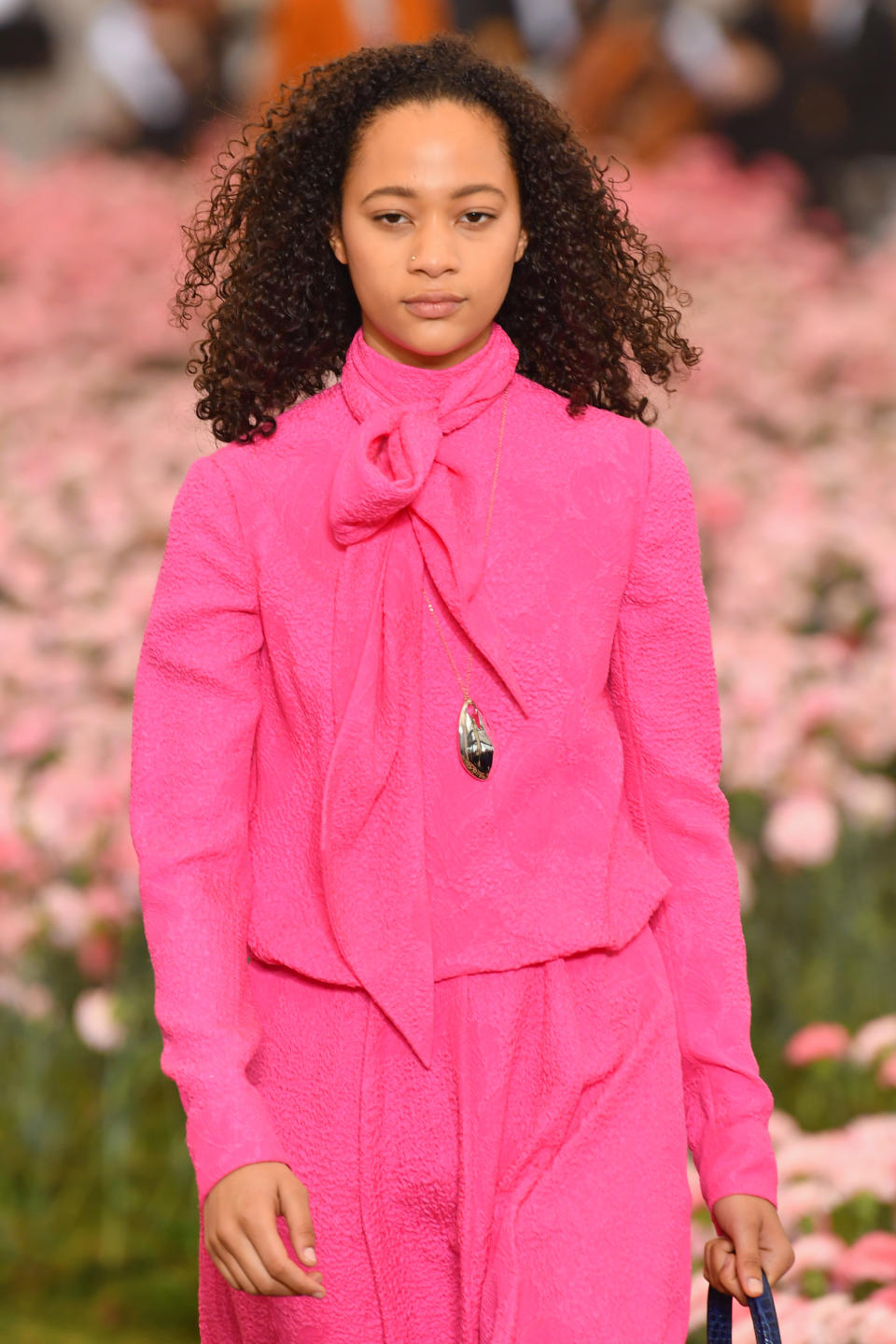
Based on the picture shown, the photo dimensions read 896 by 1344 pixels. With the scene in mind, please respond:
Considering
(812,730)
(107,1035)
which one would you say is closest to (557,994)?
(107,1035)

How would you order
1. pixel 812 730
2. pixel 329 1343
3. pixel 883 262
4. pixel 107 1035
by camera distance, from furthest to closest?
pixel 883 262 → pixel 812 730 → pixel 107 1035 → pixel 329 1343

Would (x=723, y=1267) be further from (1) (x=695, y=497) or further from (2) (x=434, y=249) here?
(1) (x=695, y=497)

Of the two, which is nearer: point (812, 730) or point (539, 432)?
point (539, 432)

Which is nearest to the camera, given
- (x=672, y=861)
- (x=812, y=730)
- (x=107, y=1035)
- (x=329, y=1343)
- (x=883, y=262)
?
(x=329, y=1343)

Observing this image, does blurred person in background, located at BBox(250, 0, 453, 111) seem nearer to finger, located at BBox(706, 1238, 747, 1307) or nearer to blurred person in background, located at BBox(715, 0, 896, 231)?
blurred person in background, located at BBox(715, 0, 896, 231)

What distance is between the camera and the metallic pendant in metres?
1.08

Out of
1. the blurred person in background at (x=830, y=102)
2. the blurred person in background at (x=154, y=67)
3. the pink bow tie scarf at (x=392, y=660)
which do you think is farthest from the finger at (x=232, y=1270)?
the blurred person in background at (x=830, y=102)

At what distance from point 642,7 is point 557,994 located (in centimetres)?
526

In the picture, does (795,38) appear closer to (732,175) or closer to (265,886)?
(732,175)

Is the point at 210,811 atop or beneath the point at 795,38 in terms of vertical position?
beneath

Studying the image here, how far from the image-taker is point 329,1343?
1057 mm

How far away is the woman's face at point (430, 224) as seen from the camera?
3.57ft

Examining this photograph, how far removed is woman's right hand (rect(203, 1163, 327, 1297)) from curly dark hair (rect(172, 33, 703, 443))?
46 cm

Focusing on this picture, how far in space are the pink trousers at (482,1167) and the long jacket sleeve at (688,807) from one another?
0.07 meters
